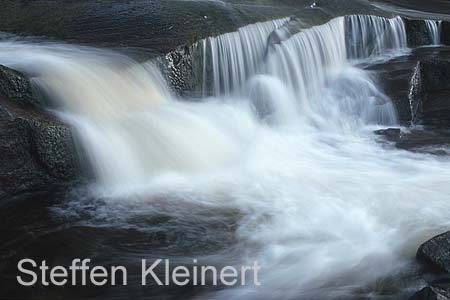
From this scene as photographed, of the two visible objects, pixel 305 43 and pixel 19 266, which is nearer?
pixel 19 266

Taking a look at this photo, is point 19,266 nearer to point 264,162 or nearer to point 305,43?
point 264,162

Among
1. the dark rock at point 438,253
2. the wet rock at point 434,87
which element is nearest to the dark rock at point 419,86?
the wet rock at point 434,87

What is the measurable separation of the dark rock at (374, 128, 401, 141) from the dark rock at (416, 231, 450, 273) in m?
3.85

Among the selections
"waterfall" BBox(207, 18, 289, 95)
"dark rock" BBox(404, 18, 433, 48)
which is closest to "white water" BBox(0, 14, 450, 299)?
"waterfall" BBox(207, 18, 289, 95)

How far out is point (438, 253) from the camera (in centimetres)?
459

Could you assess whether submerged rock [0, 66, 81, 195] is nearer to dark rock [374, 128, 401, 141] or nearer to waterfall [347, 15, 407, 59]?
dark rock [374, 128, 401, 141]

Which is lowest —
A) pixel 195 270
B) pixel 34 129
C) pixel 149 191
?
pixel 195 270

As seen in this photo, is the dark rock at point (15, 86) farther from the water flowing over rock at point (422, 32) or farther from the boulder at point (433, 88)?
the water flowing over rock at point (422, 32)

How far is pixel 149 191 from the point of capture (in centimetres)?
625

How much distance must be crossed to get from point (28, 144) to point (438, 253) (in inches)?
168

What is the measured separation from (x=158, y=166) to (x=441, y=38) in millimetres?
7858

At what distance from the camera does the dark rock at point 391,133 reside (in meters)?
8.38

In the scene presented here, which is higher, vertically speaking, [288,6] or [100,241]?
[288,6]

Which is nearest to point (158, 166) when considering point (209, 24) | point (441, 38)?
point (209, 24)
